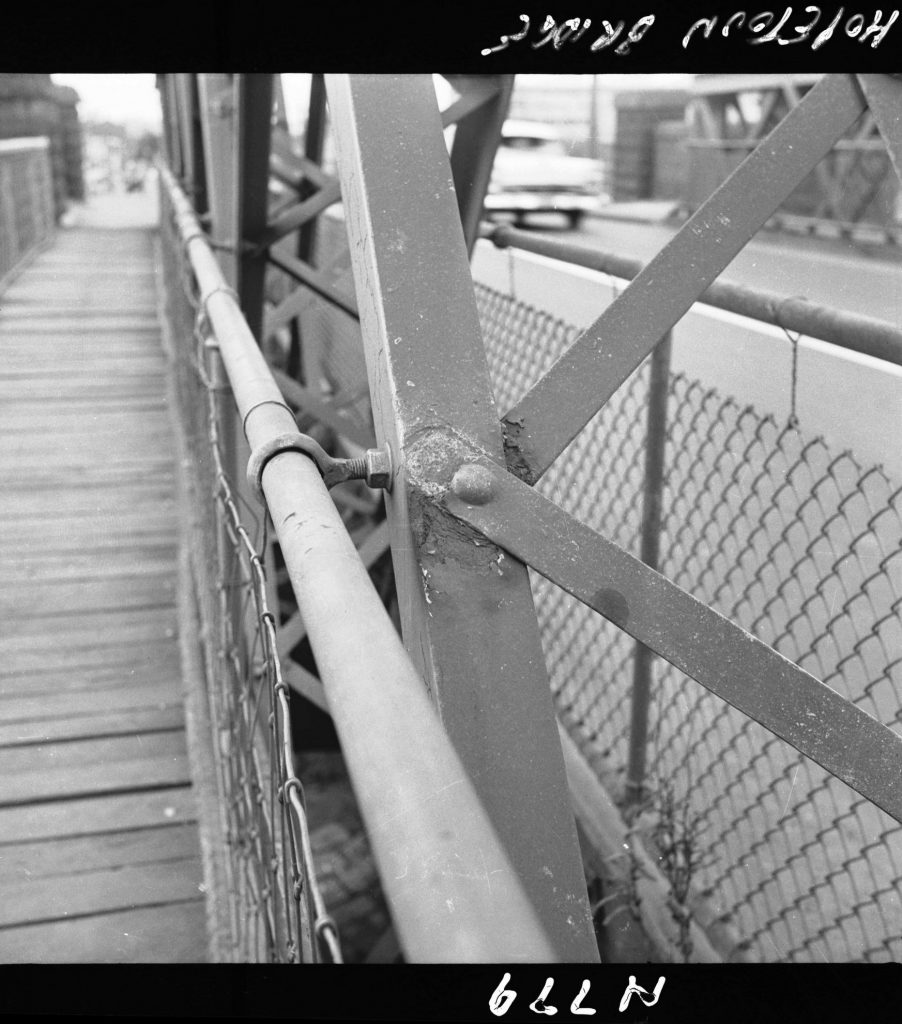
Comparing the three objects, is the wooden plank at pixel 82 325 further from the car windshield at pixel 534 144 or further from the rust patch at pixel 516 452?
the car windshield at pixel 534 144

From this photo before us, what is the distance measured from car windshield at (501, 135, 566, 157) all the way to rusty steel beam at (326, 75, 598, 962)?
14.3 m

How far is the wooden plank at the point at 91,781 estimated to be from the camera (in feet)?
8.25

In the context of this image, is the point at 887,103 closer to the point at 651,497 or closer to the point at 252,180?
the point at 651,497

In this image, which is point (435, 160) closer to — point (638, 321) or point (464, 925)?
point (638, 321)

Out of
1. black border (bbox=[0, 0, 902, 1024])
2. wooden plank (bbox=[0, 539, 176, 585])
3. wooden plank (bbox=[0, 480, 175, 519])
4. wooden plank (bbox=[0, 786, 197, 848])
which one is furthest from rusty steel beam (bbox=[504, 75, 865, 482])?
wooden plank (bbox=[0, 480, 175, 519])

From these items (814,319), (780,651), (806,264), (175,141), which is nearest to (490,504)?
(814,319)

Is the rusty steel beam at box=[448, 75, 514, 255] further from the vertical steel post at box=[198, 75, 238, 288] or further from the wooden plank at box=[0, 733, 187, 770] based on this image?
the wooden plank at box=[0, 733, 187, 770]

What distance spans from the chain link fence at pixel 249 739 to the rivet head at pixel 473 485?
22 centimetres

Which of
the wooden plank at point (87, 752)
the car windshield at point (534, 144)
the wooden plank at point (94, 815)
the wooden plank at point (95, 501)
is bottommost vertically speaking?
the wooden plank at point (94, 815)

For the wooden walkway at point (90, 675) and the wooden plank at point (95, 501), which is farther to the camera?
the wooden plank at point (95, 501)

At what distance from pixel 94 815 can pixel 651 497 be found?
4.71 feet

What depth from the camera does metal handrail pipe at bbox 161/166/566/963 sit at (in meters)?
0.61

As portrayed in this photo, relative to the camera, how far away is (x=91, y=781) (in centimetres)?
257

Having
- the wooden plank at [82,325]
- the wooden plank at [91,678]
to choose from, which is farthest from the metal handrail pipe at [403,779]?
the wooden plank at [82,325]
